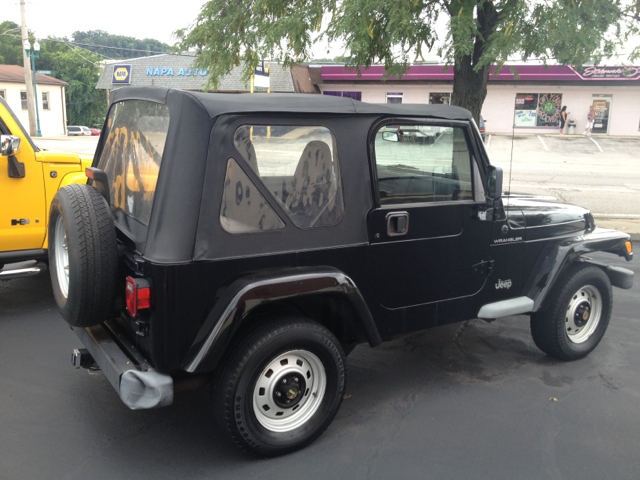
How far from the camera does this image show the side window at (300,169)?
300 cm

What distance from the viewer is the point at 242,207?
2930mm

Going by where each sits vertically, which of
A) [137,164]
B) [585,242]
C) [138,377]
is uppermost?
[137,164]

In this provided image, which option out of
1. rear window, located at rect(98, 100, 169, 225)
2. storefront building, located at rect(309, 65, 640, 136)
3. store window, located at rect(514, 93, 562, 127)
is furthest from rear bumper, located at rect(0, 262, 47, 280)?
store window, located at rect(514, 93, 562, 127)

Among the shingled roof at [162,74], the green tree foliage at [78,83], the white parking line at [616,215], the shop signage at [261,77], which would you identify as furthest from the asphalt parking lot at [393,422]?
the green tree foliage at [78,83]

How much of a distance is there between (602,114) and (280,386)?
34824 mm

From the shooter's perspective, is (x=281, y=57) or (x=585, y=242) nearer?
(x=585, y=242)

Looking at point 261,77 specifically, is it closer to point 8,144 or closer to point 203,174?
point 8,144

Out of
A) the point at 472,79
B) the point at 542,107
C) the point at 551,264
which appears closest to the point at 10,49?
the point at 542,107

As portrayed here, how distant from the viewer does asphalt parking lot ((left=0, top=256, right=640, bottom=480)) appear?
10.1ft

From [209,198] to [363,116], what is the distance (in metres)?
1.07

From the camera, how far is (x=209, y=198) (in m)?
2.81

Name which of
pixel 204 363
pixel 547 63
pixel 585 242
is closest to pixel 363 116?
pixel 204 363

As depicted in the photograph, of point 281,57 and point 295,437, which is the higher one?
point 281,57

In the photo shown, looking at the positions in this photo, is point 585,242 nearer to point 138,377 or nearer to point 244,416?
point 244,416
